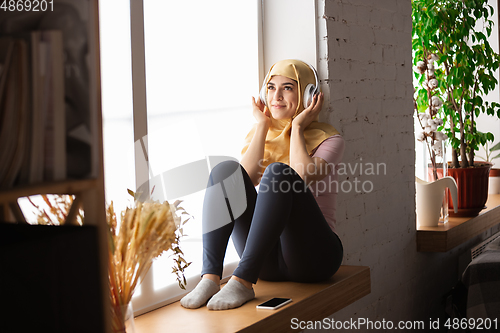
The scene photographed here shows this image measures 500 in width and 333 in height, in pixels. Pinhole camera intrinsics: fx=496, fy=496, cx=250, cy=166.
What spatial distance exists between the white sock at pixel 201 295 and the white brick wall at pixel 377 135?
2.61 ft

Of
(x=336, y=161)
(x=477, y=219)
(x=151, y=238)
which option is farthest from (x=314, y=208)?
(x=477, y=219)

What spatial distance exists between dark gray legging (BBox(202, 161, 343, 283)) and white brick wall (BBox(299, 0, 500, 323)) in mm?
494

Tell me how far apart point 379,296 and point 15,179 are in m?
2.14

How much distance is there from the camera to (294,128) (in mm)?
1893

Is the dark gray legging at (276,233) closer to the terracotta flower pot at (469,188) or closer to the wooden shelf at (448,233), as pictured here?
the wooden shelf at (448,233)

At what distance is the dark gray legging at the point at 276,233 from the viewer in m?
1.54

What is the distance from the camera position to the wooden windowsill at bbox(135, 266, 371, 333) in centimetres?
136

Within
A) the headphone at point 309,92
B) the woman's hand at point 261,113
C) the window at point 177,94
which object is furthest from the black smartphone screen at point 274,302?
the headphone at point 309,92

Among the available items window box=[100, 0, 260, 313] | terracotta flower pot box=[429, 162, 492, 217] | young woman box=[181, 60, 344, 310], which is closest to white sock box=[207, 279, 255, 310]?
young woman box=[181, 60, 344, 310]

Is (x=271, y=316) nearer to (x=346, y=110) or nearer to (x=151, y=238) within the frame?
(x=151, y=238)

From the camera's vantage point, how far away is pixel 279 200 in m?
1.54

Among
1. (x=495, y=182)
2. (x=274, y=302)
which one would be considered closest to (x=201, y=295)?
(x=274, y=302)

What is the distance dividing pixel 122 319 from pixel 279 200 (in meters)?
0.59

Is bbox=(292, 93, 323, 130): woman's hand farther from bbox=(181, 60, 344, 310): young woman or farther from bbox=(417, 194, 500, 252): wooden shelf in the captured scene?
bbox=(417, 194, 500, 252): wooden shelf
